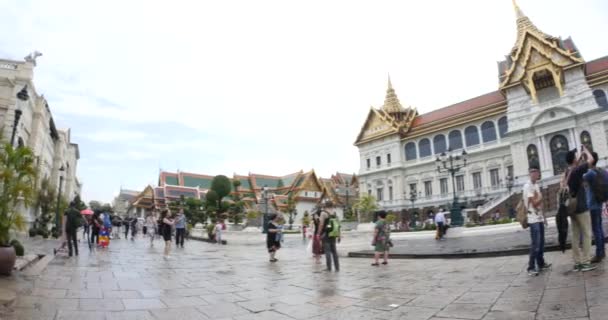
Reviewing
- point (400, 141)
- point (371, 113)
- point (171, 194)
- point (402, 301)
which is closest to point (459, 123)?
point (400, 141)

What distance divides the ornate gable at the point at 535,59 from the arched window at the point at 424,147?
457 inches

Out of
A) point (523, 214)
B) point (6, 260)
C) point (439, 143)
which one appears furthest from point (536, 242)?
point (439, 143)

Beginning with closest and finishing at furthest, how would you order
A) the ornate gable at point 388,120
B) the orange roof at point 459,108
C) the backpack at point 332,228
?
1. the backpack at point 332,228
2. the orange roof at point 459,108
3. the ornate gable at point 388,120

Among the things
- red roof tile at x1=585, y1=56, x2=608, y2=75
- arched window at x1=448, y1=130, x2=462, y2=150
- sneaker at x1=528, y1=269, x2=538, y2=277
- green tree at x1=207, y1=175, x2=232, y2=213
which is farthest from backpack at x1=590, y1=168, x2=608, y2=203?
arched window at x1=448, y1=130, x2=462, y2=150

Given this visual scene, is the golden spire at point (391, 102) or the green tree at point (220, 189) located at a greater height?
the golden spire at point (391, 102)

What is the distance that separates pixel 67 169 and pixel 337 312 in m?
69.1

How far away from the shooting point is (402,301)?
4293 millimetres

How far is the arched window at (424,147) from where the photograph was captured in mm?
48362

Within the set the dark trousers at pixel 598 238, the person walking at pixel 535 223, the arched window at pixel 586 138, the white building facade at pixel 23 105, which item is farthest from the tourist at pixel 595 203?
the arched window at pixel 586 138

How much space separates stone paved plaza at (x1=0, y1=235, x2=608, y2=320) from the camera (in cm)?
362

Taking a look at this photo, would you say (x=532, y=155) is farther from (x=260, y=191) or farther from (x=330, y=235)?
(x=330, y=235)

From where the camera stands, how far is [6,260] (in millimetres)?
5766

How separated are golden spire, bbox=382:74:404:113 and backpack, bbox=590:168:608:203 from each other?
49.6 metres

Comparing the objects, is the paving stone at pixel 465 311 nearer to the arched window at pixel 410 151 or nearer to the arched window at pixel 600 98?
the arched window at pixel 600 98
